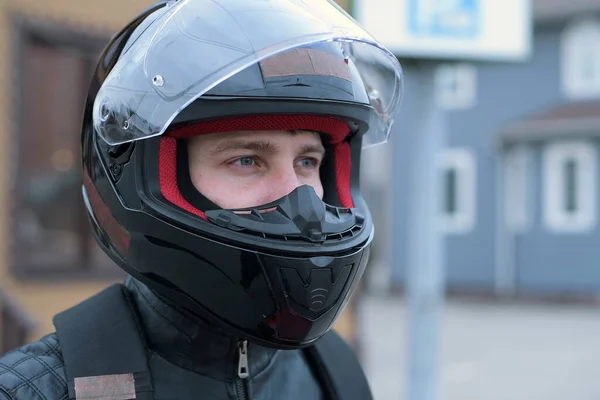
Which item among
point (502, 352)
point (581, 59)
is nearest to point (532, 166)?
point (581, 59)

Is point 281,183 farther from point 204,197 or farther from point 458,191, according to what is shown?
point 458,191

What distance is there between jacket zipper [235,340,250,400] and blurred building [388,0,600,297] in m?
14.6

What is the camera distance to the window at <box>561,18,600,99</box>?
1667cm

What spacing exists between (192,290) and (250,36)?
0.52 meters

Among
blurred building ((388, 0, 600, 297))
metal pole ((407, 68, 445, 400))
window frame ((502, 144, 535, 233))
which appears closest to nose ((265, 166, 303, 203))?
metal pole ((407, 68, 445, 400))

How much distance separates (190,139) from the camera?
4.84 ft

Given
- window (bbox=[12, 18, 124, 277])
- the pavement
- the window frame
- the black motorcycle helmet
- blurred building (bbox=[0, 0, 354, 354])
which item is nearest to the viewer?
the black motorcycle helmet

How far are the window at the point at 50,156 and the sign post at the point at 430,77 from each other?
2.70m

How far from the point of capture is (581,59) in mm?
16875

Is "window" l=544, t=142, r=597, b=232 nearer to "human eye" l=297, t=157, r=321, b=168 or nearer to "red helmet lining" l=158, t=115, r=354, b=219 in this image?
"human eye" l=297, t=157, r=321, b=168

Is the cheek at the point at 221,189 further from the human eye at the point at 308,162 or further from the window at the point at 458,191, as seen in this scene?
the window at the point at 458,191

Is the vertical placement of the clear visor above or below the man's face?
above

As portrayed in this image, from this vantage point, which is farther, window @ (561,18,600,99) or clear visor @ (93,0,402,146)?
window @ (561,18,600,99)

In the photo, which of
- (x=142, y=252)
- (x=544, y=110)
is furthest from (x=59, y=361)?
(x=544, y=110)
